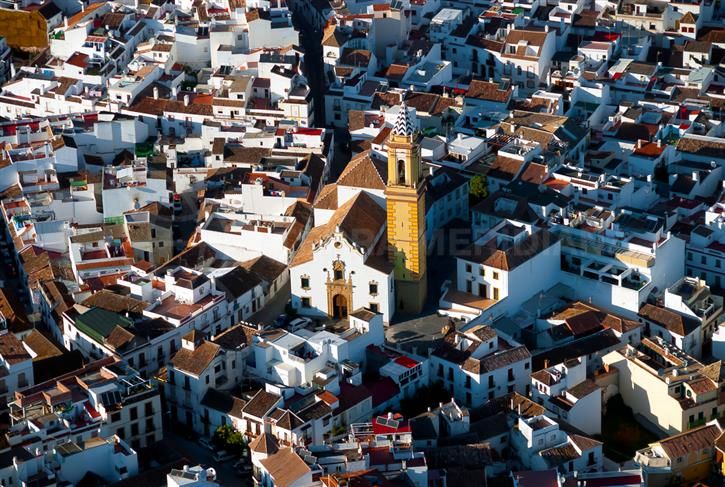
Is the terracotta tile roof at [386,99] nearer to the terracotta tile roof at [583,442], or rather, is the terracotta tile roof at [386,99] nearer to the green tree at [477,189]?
the green tree at [477,189]

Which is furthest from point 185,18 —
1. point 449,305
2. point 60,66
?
point 449,305

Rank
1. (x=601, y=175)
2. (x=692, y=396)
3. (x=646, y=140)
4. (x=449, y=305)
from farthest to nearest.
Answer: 1. (x=646, y=140)
2. (x=601, y=175)
3. (x=449, y=305)
4. (x=692, y=396)

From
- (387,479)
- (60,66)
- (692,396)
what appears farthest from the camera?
(60,66)

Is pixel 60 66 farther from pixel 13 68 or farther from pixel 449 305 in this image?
pixel 449 305

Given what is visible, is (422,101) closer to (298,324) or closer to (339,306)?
(339,306)

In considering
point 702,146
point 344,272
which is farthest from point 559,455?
point 702,146

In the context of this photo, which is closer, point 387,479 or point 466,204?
point 387,479
